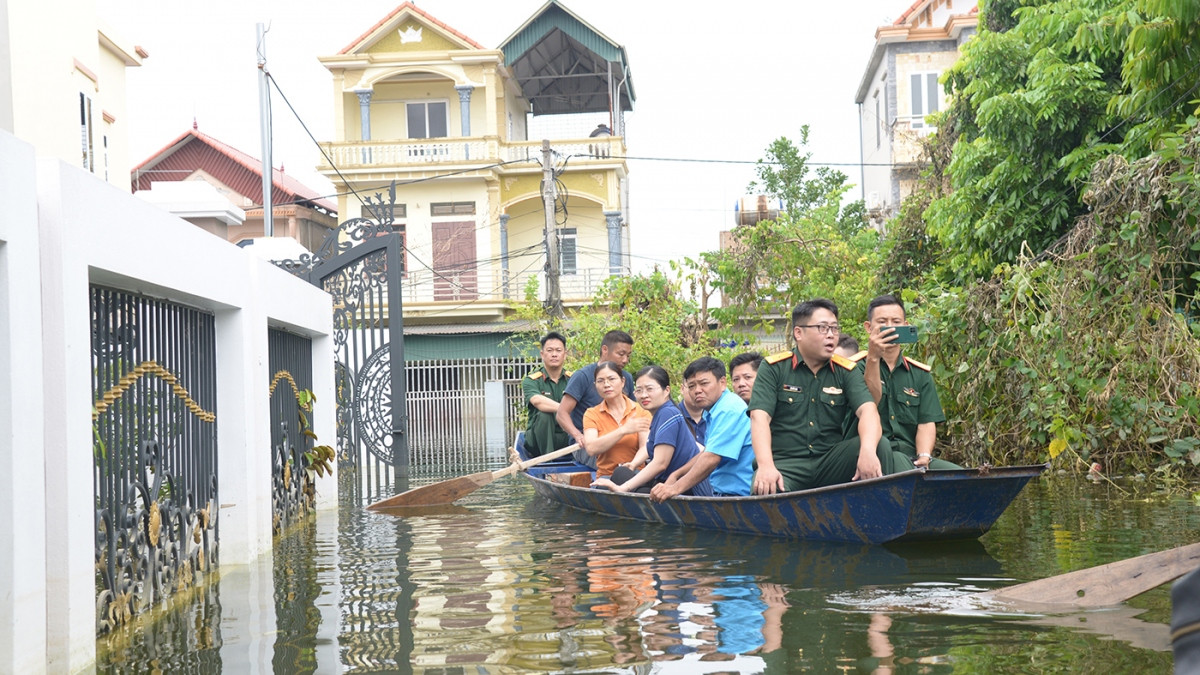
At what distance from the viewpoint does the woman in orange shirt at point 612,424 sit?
10398 mm

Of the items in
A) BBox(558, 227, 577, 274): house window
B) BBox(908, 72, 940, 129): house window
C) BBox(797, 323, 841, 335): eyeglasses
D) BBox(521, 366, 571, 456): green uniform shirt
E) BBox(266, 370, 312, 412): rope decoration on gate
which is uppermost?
BBox(908, 72, 940, 129): house window

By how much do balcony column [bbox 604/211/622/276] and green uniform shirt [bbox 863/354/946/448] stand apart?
1976cm

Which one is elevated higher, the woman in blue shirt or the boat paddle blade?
the woman in blue shirt

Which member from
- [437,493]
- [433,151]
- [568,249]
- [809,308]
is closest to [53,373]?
[809,308]

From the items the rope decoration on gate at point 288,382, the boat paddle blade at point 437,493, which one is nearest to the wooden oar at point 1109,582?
the rope decoration on gate at point 288,382

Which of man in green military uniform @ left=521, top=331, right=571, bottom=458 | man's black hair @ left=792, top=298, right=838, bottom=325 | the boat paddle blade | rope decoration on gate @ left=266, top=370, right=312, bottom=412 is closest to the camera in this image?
man's black hair @ left=792, top=298, right=838, bottom=325

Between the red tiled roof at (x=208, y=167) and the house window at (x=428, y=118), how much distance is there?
569 centimetres

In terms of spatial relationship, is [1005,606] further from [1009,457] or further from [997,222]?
[997,222]

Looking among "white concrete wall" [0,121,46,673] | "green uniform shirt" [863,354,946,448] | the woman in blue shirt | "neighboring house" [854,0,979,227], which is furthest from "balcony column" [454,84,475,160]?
"white concrete wall" [0,121,46,673]

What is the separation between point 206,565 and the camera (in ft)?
24.0

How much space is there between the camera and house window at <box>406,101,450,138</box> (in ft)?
95.3

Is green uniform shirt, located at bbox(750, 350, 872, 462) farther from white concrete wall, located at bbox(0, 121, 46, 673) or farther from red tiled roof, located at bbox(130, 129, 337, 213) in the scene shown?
red tiled roof, located at bbox(130, 129, 337, 213)

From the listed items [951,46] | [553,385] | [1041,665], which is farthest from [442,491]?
[951,46]

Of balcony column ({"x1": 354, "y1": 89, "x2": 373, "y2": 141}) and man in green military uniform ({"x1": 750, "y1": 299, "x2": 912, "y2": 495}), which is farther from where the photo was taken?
balcony column ({"x1": 354, "y1": 89, "x2": 373, "y2": 141})
